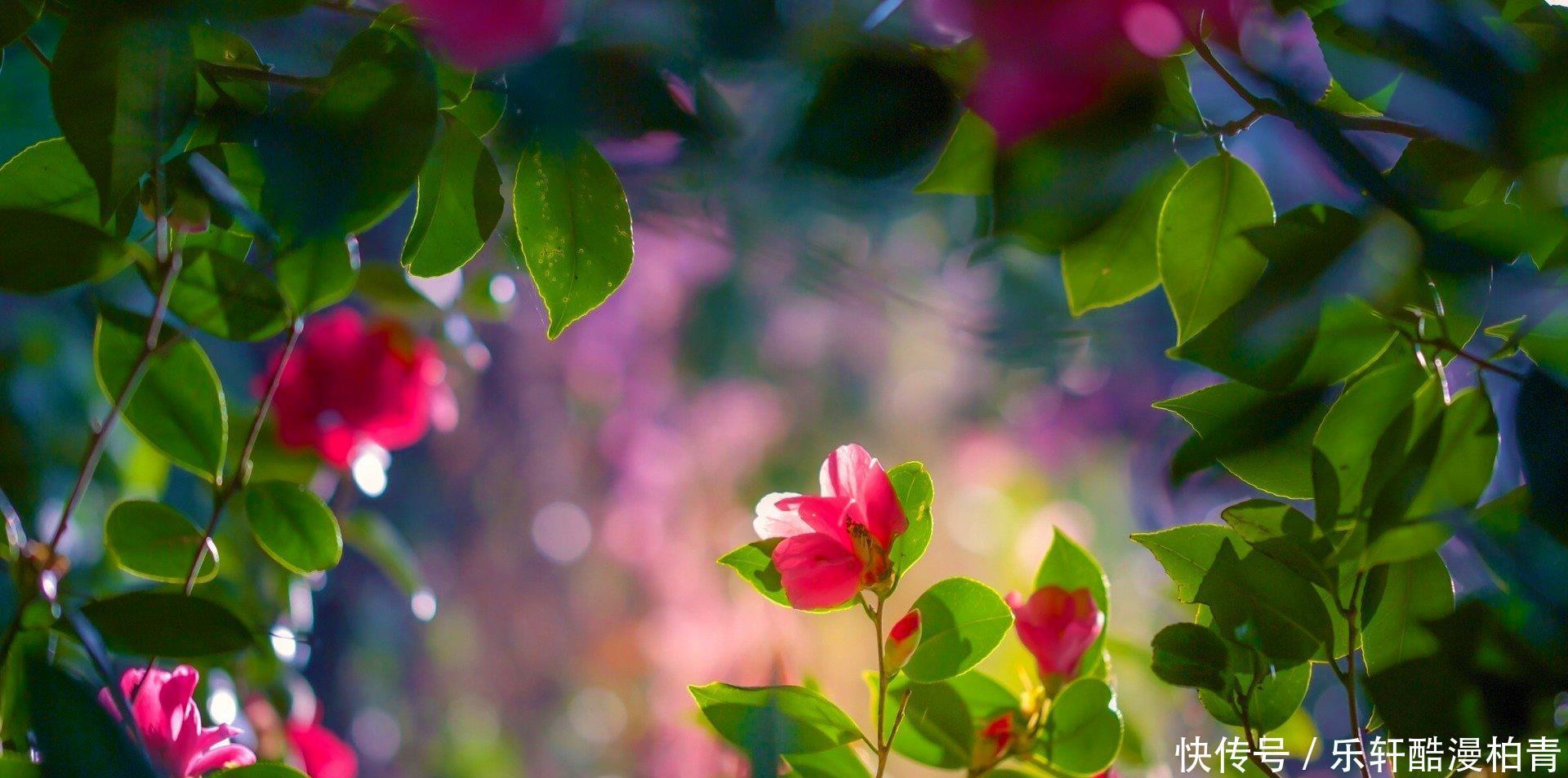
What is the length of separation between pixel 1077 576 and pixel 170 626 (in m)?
0.27

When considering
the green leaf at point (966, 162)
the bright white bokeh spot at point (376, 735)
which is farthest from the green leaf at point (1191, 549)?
the bright white bokeh spot at point (376, 735)

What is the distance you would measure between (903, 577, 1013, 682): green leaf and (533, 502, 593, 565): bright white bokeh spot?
63.9 inches

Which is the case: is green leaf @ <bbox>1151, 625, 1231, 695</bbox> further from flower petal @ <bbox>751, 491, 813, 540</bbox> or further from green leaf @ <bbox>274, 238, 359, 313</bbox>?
green leaf @ <bbox>274, 238, 359, 313</bbox>

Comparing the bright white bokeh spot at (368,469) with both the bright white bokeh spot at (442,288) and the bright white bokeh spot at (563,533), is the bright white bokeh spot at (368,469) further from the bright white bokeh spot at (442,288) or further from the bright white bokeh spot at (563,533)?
the bright white bokeh spot at (563,533)

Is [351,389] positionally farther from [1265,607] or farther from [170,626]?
[1265,607]

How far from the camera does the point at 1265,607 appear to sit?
0.27m

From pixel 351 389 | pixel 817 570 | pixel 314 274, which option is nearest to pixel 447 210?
pixel 314 274

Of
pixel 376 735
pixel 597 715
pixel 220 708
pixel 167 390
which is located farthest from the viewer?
pixel 597 715

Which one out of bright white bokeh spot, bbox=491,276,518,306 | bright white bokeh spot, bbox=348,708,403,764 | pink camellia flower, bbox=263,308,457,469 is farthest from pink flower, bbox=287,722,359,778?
bright white bokeh spot, bbox=348,708,403,764

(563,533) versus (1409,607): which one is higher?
(1409,607)

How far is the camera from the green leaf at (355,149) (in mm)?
224

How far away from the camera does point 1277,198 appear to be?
42 centimetres

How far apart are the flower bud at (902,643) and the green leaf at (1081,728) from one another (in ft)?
0.21

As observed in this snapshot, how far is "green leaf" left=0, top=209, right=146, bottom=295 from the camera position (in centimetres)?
24
